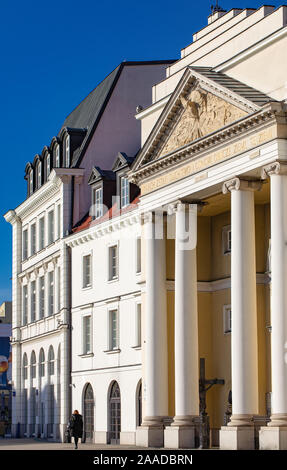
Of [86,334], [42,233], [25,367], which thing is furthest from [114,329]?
[25,367]

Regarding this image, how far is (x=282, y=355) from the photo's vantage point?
127 ft

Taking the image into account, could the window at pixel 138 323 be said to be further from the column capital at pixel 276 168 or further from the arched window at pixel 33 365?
the arched window at pixel 33 365

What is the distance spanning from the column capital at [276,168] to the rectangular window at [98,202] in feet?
71.1

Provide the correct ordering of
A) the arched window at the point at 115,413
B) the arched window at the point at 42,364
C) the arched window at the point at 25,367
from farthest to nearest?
1. the arched window at the point at 25,367
2. the arched window at the point at 42,364
3. the arched window at the point at 115,413

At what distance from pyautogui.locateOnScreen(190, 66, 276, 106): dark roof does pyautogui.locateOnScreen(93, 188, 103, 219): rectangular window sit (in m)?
17.6

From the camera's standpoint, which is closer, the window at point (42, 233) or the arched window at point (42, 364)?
the arched window at point (42, 364)

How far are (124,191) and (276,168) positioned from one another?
1999cm

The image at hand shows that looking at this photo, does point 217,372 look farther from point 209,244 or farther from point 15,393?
point 15,393

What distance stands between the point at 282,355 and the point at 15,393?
37.6m

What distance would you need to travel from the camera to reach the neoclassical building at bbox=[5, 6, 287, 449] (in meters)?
41.1

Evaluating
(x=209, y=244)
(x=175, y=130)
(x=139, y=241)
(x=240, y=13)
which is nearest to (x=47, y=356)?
(x=139, y=241)

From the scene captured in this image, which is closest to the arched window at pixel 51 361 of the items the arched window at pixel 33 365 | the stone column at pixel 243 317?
the arched window at pixel 33 365

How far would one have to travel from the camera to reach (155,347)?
48156 mm

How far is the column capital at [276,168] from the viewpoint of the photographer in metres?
39.4
